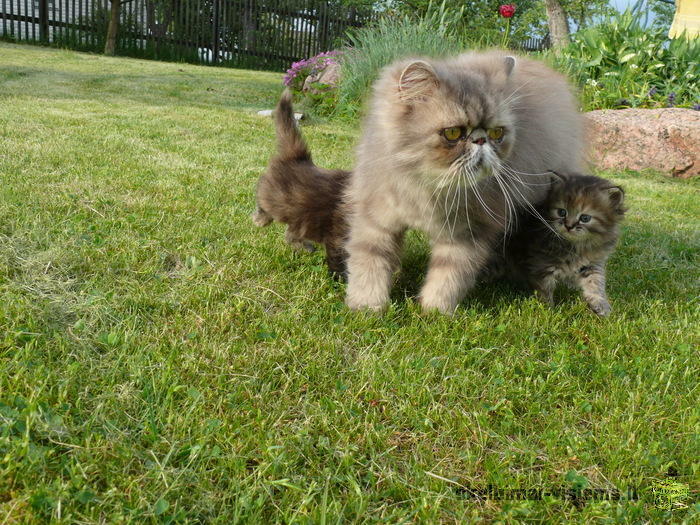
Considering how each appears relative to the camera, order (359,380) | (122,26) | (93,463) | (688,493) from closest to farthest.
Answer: (93,463)
(688,493)
(359,380)
(122,26)

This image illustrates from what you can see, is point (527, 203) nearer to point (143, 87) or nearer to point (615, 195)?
point (615, 195)

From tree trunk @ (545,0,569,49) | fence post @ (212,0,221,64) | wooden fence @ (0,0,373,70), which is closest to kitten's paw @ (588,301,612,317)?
tree trunk @ (545,0,569,49)

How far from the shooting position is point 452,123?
238 centimetres

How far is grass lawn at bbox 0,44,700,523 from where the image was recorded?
63.8 inches

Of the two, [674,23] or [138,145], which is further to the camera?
[674,23]

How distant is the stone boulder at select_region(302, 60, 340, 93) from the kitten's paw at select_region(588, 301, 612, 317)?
7495 mm

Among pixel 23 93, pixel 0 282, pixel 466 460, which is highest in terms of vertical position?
pixel 23 93

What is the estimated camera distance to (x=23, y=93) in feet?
27.1

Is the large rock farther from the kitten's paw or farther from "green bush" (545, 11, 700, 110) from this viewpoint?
the kitten's paw

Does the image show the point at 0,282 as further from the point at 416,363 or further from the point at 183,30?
the point at 183,30

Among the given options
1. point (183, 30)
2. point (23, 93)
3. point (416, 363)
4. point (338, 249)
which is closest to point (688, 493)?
point (416, 363)

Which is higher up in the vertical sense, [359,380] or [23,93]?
[23,93]

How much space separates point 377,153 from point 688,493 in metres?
1.86

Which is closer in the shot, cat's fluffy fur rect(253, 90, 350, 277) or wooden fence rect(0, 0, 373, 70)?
cat's fluffy fur rect(253, 90, 350, 277)
